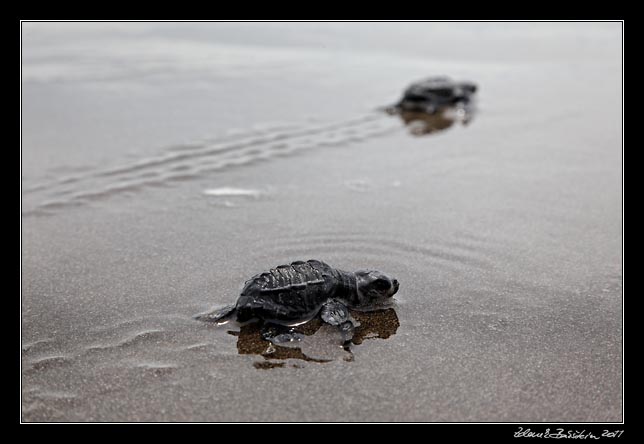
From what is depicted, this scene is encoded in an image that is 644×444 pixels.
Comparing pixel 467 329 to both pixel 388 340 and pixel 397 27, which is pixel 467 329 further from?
pixel 397 27

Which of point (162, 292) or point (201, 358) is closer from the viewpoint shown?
point (201, 358)

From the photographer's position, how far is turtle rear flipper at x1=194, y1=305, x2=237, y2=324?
9.82 ft

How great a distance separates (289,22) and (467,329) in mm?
11206

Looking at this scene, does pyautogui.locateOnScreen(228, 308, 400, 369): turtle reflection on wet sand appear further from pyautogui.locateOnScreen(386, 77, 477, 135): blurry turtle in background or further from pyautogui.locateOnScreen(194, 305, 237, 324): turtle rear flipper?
pyautogui.locateOnScreen(386, 77, 477, 135): blurry turtle in background

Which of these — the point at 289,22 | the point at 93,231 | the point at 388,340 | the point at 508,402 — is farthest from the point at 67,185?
the point at 289,22

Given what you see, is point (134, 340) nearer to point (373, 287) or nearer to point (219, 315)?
point (219, 315)

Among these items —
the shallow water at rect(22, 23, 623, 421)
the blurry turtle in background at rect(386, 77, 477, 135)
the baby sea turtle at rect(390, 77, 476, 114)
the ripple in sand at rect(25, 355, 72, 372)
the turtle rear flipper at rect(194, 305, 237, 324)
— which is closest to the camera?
the shallow water at rect(22, 23, 623, 421)

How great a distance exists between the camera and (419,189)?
16.0ft

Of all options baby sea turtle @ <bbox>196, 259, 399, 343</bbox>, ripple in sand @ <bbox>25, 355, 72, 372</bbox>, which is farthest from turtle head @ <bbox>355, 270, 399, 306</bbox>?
ripple in sand @ <bbox>25, 355, 72, 372</bbox>

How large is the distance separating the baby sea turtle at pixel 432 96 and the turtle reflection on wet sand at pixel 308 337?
4337mm

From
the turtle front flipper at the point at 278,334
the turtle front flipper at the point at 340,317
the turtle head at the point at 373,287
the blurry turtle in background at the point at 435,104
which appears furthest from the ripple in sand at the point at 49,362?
the blurry turtle in background at the point at 435,104

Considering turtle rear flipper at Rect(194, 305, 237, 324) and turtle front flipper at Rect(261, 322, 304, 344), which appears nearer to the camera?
turtle front flipper at Rect(261, 322, 304, 344)

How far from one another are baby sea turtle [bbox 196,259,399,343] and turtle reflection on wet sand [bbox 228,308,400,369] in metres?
0.03

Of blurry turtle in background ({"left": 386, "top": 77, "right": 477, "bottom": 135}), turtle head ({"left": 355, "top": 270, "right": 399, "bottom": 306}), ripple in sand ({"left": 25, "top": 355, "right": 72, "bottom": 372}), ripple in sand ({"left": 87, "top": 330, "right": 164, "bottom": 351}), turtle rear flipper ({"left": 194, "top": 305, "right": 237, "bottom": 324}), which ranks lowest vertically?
ripple in sand ({"left": 25, "top": 355, "right": 72, "bottom": 372})
